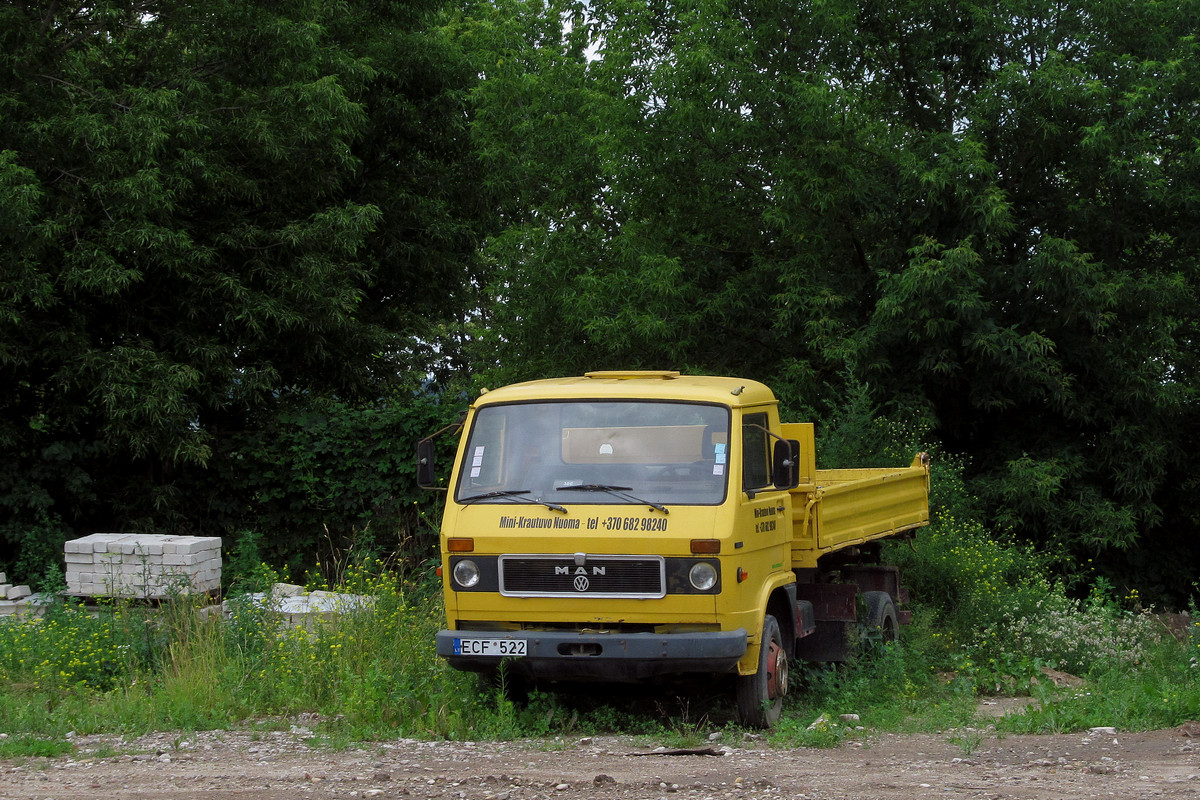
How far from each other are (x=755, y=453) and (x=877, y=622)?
282cm

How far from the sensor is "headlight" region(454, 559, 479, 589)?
7754 millimetres

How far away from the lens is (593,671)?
746cm

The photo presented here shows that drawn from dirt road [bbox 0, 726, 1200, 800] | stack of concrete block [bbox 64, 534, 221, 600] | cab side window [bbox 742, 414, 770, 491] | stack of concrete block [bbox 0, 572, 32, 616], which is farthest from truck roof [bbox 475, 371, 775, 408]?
stack of concrete block [bbox 0, 572, 32, 616]

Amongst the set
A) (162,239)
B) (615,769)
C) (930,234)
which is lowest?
(615,769)

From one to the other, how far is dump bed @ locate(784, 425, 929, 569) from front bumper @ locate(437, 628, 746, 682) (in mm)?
1731

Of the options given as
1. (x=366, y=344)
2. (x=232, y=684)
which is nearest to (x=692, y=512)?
(x=232, y=684)

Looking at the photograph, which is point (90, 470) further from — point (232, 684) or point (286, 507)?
point (232, 684)

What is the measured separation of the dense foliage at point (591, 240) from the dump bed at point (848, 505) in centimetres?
254

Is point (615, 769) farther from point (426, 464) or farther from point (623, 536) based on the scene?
point (426, 464)

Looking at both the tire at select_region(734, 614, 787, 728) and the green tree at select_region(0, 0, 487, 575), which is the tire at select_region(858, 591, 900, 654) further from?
the green tree at select_region(0, 0, 487, 575)

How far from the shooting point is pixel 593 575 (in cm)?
752

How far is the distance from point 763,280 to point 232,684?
11.1 meters

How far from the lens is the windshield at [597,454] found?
7.76 m

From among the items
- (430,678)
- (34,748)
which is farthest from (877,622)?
(34,748)
